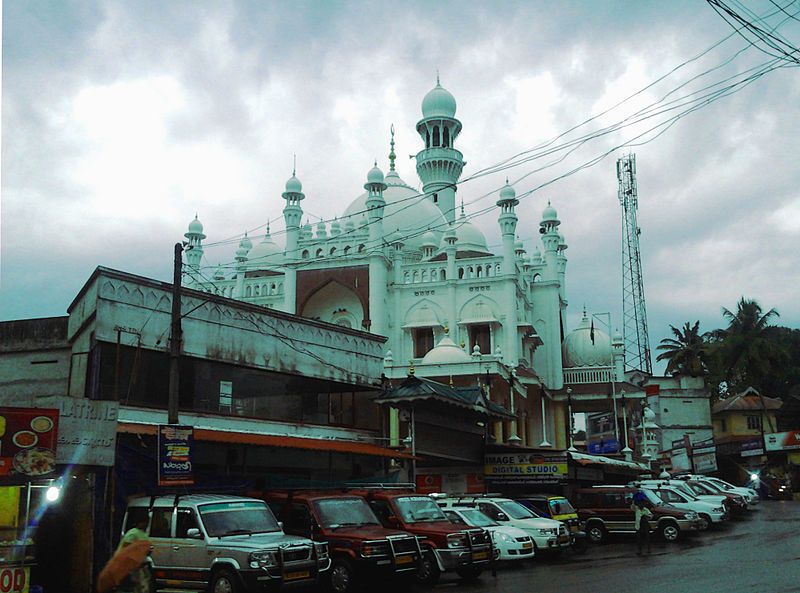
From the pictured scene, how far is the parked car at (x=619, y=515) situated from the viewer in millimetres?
23203

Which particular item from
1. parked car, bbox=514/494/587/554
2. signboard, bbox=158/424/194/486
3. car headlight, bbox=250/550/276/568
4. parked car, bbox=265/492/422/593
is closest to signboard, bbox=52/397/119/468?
signboard, bbox=158/424/194/486

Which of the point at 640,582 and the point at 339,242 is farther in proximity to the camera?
the point at 339,242

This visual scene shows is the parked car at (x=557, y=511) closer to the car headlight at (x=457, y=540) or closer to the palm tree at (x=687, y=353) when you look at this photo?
the car headlight at (x=457, y=540)

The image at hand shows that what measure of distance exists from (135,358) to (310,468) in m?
5.88

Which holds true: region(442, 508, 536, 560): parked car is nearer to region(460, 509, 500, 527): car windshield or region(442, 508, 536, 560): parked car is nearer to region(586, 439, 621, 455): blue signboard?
region(460, 509, 500, 527): car windshield

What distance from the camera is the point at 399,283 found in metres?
44.8

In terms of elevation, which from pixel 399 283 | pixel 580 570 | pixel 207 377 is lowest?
pixel 580 570

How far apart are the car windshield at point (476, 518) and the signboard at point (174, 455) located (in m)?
6.24

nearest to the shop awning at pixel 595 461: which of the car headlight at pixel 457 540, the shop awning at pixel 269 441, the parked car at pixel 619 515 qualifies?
the parked car at pixel 619 515

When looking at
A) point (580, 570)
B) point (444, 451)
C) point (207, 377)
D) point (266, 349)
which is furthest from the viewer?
point (444, 451)

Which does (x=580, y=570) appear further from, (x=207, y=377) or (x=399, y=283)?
(x=399, y=283)

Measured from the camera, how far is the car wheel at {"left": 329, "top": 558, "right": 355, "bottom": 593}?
14195 millimetres

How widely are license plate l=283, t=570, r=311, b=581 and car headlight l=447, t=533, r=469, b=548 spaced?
3.30 meters

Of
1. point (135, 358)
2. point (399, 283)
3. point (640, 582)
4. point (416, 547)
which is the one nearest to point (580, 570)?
point (640, 582)
